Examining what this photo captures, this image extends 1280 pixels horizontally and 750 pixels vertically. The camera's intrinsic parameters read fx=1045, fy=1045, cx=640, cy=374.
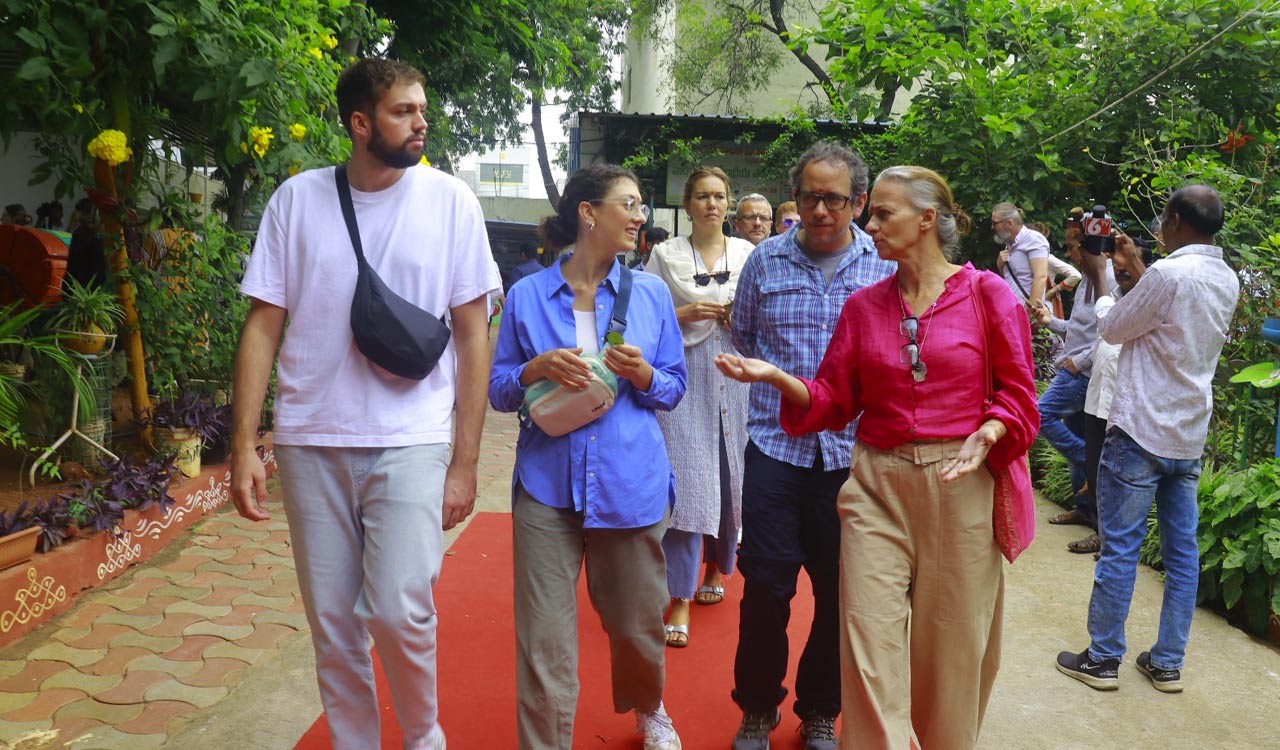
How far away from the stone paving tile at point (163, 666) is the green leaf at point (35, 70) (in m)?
2.55

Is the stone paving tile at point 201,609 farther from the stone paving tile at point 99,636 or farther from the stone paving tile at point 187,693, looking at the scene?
the stone paving tile at point 187,693

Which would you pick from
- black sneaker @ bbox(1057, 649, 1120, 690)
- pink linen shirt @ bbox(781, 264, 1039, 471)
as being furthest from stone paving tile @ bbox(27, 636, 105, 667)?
black sneaker @ bbox(1057, 649, 1120, 690)

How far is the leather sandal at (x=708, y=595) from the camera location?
208 inches

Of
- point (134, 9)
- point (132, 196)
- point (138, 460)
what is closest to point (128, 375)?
point (138, 460)

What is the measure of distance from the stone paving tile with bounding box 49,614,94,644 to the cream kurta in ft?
8.48

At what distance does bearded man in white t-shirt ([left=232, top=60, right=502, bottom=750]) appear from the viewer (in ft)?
9.27

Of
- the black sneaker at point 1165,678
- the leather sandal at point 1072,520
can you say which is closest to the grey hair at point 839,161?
the black sneaker at point 1165,678

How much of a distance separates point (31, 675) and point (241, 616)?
932 millimetres

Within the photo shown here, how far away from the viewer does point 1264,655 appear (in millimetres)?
4801

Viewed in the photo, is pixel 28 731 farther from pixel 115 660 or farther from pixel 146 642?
pixel 146 642

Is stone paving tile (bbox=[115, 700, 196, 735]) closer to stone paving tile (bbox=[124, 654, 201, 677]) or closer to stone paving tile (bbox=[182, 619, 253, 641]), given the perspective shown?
stone paving tile (bbox=[124, 654, 201, 677])

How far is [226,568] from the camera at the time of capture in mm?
5531

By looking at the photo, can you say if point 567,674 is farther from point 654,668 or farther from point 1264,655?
point 1264,655

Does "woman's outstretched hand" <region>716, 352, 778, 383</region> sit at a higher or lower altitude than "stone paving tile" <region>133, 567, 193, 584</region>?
higher
